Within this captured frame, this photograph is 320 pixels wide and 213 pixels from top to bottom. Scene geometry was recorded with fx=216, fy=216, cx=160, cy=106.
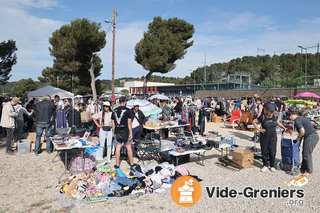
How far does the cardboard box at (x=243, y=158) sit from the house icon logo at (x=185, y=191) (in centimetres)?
158

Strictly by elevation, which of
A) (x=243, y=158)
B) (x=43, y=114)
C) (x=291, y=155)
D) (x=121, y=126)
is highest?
(x=43, y=114)

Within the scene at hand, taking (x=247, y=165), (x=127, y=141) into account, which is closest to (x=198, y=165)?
(x=247, y=165)

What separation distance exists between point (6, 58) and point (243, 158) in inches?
871

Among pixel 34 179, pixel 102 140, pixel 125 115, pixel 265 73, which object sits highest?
pixel 265 73

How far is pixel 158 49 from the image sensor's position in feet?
73.3

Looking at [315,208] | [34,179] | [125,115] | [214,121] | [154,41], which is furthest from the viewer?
[154,41]

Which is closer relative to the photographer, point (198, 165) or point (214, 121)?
point (198, 165)

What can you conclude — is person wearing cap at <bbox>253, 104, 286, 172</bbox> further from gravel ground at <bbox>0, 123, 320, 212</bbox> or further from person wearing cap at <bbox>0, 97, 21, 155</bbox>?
person wearing cap at <bbox>0, 97, 21, 155</bbox>

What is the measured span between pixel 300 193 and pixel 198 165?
2170 mm

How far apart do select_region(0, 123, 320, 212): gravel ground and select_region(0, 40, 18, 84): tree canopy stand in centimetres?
1711

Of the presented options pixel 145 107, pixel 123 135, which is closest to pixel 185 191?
pixel 123 135

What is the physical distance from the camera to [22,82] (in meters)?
83.2

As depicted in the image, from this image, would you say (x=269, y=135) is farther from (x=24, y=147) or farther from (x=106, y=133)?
(x=24, y=147)

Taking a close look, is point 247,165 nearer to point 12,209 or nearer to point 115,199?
point 115,199
